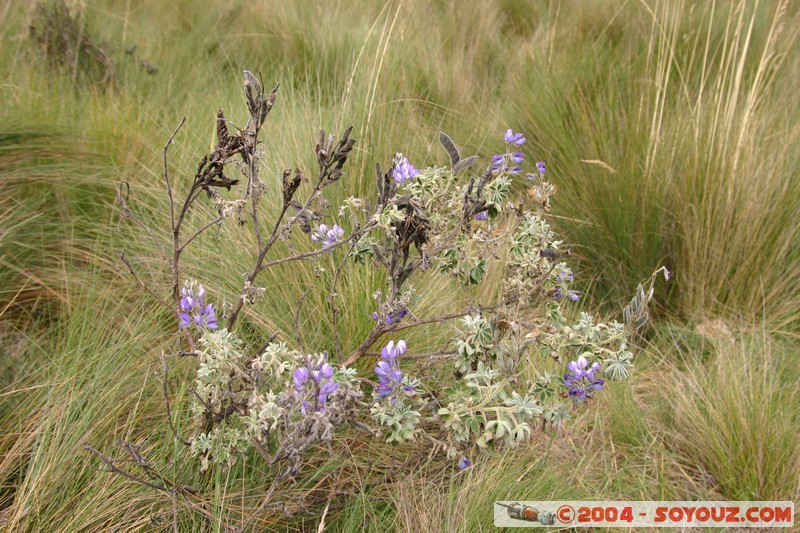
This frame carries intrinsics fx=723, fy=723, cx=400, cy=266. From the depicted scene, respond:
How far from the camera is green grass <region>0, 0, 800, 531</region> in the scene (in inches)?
62.0

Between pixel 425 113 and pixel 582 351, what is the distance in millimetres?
2001

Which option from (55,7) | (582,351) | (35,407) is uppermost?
(55,7)

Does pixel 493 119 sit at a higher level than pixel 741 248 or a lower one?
higher

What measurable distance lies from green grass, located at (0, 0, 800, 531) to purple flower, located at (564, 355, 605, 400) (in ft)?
0.91

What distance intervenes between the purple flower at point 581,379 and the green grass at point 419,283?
0.91ft

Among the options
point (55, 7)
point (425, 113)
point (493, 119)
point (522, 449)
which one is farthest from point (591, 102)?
point (55, 7)

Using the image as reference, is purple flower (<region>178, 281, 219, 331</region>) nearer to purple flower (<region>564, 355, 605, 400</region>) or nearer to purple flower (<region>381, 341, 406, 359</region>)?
purple flower (<region>381, 341, 406, 359</region>)

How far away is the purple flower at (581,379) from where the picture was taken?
4.41 feet

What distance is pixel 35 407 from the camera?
5.41ft

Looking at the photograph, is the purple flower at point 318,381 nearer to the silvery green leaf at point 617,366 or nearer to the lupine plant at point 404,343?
the lupine plant at point 404,343

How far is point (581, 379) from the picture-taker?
1406mm

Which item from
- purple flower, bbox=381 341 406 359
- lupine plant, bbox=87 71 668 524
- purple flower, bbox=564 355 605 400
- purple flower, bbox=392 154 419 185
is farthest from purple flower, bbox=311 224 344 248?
purple flower, bbox=564 355 605 400

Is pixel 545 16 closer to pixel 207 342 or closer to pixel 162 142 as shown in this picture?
pixel 162 142

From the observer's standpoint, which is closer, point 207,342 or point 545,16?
point 207,342
